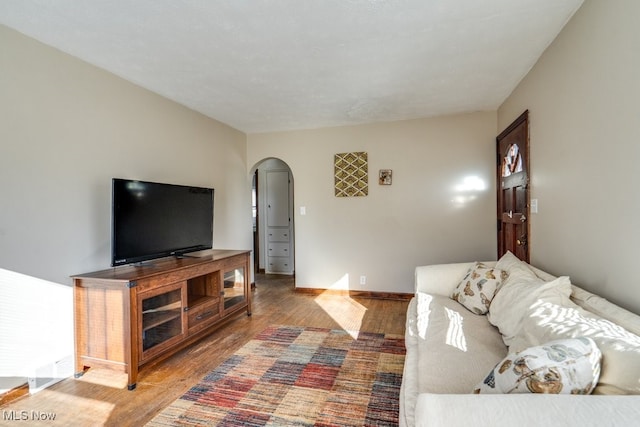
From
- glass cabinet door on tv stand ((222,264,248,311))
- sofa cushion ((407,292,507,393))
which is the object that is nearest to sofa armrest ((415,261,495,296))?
sofa cushion ((407,292,507,393))

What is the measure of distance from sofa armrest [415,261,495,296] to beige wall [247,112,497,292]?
132 centimetres

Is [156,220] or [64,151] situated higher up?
[64,151]

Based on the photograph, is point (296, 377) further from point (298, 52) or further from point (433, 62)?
point (433, 62)

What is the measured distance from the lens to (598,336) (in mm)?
1118

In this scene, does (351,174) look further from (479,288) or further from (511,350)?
(511,350)

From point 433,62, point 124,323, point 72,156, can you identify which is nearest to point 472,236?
point 433,62

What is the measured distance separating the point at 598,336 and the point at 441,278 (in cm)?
159

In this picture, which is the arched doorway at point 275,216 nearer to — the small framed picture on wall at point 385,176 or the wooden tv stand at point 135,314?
the small framed picture on wall at point 385,176

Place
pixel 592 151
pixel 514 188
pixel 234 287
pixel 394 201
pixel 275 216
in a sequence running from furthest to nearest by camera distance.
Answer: pixel 275 216
pixel 394 201
pixel 234 287
pixel 514 188
pixel 592 151

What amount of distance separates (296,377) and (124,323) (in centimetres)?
123

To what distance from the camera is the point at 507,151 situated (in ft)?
11.0

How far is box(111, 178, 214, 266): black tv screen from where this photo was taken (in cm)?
235

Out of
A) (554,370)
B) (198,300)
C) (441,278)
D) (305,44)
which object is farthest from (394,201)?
(554,370)

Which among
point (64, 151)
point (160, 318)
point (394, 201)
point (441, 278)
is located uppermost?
point (64, 151)
